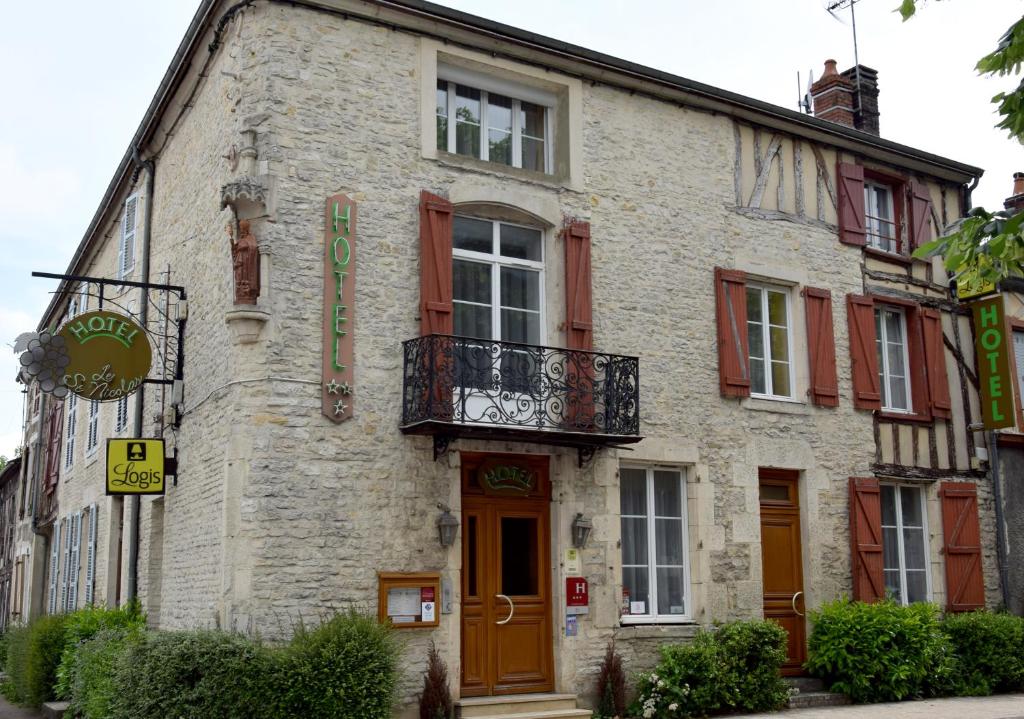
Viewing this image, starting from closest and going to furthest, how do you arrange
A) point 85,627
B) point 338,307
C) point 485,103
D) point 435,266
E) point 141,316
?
point 338,307 < point 435,266 < point 485,103 < point 85,627 < point 141,316

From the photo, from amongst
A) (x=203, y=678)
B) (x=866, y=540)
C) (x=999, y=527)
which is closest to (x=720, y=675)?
(x=866, y=540)

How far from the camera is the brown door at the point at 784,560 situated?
1227 cm

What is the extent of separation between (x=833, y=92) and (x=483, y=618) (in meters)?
9.07

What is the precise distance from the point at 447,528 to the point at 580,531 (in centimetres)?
143

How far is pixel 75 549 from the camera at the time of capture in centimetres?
1633

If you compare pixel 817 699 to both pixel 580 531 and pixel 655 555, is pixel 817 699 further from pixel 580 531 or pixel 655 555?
pixel 580 531

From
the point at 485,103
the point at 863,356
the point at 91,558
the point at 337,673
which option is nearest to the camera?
the point at 337,673

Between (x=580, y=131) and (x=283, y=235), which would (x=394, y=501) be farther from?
(x=580, y=131)

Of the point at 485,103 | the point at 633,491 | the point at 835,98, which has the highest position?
the point at 835,98

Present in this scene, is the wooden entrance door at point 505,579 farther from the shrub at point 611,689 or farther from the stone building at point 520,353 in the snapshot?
the shrub at point 611,689

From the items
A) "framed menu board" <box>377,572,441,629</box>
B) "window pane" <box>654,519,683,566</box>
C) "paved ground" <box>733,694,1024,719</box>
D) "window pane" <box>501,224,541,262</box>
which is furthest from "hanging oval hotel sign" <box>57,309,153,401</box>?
"paved ground" <box>733,694,1024,719</box>

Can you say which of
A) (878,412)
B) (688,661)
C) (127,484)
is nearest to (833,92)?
(878,412)

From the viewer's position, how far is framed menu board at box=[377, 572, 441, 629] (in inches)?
381

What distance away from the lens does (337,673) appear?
341 inches
